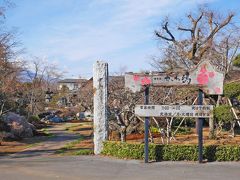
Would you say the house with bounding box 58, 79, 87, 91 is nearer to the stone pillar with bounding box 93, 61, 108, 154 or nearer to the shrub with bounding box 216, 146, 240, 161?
the stone pillar with bounding box 93, 61, 108, 154

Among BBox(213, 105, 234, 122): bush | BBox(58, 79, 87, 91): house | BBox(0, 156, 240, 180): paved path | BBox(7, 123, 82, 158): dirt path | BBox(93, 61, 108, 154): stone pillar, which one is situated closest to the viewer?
BBox(0, 156, 240, 180): paved path

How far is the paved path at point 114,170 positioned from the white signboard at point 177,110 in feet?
5.35

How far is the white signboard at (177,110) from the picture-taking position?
521 inches

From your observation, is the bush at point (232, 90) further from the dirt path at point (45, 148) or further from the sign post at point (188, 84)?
the dirt path at point (45, 148)

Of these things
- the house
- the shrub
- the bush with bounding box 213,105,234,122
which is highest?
the house

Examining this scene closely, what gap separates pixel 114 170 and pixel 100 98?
4.49 meters

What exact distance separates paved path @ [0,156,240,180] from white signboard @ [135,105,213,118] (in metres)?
1.63

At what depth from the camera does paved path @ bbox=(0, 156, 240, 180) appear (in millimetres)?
10750

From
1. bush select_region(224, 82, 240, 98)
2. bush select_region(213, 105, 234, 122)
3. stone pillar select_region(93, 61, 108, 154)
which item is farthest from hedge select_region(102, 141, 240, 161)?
bush select_region(213, 105, 234, 122)

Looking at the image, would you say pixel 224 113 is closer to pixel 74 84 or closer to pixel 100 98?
pixel 100 98

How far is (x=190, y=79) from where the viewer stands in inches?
531

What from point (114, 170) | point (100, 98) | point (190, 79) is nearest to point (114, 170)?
point (114, 170)

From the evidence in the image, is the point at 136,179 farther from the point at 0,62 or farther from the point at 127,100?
the point at 0,62

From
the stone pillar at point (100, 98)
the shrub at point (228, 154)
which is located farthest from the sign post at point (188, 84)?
the stone pillar at point (100, 98)
